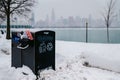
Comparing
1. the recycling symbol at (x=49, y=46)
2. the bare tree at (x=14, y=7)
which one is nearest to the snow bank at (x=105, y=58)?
the recycling symbol at (x=49, y=46)

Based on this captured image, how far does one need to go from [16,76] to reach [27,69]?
1.72 ft

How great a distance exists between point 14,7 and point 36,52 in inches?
530

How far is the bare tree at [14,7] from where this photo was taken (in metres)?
18.4

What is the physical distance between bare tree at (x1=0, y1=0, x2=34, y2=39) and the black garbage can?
11304mm

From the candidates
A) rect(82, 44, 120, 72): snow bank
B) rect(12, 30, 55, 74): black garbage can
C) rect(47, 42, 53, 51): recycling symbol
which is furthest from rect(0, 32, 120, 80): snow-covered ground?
rect(47, 42, 53, 51): recycling symbol

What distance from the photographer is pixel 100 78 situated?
6.65 meters

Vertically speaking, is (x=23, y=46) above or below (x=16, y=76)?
above

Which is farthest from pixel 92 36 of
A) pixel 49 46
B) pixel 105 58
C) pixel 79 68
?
pixel 49 46

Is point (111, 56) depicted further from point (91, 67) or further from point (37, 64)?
point (37, 64)

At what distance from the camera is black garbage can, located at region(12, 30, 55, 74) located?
263 inches

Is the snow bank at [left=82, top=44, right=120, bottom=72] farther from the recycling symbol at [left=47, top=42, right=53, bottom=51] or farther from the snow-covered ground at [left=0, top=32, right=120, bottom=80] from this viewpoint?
the recycling symbol at [left=47, top=42, right=53, bottom=51]

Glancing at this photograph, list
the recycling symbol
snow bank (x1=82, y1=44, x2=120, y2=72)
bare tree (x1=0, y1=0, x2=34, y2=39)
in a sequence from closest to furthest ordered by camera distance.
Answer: the recycling symbol, snow bank (x1=82, y1=44, x2=120, y2=72), bare tree (x1=0, y1=0, x2=34, y2=39)

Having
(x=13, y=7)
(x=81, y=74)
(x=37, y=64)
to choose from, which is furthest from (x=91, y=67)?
(x=13, y=7)

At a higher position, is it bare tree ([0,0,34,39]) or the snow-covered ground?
bare tree ([0,0,34,39])
